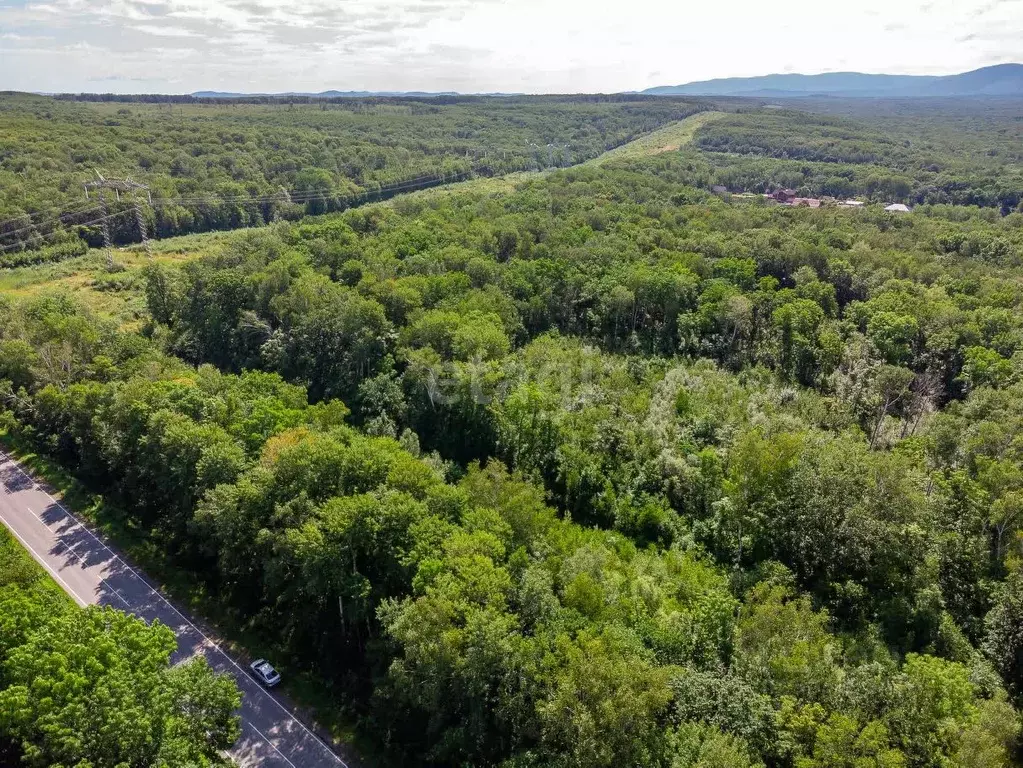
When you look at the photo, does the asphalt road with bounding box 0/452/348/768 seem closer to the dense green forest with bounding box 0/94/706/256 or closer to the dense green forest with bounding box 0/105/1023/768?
the dense green forest with bounding box 0/105/1023/768

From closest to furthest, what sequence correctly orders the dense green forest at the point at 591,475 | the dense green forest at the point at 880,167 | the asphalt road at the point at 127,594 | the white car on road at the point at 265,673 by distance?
the dense green forest at the point at 591,475 → the asphalt road at the point at 127,594 → the white car on road at the point at 265,673 → the dense green forest at the point at 880,167

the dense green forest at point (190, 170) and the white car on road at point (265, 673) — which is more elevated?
the dense green forest at point (190, 170)

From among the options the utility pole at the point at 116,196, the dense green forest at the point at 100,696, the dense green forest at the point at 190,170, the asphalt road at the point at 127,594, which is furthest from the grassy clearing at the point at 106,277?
the dense green forest at the point at 100,696

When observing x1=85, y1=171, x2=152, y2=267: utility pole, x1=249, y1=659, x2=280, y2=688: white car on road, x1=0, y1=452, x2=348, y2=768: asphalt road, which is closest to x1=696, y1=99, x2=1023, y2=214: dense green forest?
x1=85, y1=171, x2=152, y2=267: utility pole

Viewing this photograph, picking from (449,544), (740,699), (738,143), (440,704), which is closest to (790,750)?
(740,699)

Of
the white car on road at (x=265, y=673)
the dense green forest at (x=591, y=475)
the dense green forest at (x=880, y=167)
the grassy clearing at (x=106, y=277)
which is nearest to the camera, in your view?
the dense green forest at (x=591, y=475)

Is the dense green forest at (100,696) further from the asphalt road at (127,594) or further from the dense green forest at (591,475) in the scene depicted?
the dense green forest at (591,475)

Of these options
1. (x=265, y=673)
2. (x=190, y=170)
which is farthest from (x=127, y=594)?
(x=190, y=170)

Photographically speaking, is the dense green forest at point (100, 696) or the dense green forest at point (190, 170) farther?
the dense green forest at point (190, 170)
